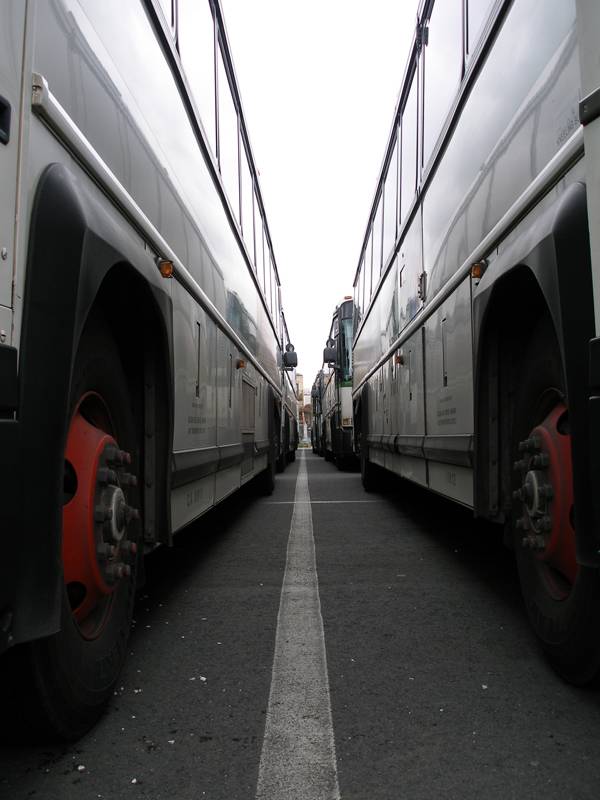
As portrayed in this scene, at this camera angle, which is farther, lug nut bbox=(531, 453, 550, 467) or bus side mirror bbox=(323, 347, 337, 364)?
bus side mirror bbox=(323, 347, 337, 364)

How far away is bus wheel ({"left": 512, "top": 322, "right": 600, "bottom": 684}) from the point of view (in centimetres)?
204

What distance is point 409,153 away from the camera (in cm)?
548

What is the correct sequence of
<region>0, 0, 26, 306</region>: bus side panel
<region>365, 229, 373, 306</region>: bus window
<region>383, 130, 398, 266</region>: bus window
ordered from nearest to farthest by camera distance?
<region>0, 0, 26, 306</region>: bus side panel → <region>383, 130, 398, 266</region>: bus window → <region>365, 229, 373, 306</region>: bus window

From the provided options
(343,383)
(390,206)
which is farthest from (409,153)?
(343,383)

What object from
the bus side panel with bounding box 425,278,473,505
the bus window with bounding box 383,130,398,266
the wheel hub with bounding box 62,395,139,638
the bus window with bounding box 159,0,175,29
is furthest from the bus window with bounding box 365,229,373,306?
the wheel hub with bounding box 62,395,139,638

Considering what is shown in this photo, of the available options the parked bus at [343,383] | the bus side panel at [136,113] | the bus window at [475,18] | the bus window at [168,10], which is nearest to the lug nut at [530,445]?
the bus side panel at [136,113]

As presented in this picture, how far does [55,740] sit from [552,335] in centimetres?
210

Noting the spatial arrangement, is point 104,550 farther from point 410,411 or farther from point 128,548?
point 410,411

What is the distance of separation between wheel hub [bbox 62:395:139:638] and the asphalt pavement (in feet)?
1.35

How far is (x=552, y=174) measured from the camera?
2.18 meters

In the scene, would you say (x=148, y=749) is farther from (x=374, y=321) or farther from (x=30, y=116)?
(x=374, y=321)

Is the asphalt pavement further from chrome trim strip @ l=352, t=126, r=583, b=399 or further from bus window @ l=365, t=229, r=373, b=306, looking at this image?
bus window @ l=365, t=229, r=373, b=306

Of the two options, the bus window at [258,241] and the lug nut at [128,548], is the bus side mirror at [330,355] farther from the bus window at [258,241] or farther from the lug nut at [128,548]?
the lug nut at [128,548]

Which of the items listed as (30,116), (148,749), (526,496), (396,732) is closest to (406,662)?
(396,732)
